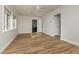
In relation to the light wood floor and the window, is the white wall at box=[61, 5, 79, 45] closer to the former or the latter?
the light wood floor

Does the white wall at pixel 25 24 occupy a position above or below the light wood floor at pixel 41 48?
above

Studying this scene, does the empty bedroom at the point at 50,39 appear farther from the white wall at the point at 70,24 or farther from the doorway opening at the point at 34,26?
the doorway opening at the point at 34,26

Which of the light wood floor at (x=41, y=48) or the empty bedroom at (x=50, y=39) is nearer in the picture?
the light wood floor at (x=41, y=48)

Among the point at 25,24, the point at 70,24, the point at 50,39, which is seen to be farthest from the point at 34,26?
the point at 70,24

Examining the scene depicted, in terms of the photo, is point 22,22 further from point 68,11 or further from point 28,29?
point 68,11

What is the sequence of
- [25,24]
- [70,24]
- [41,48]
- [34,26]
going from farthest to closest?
[34,26], [25,24], [70,24], [41,48]

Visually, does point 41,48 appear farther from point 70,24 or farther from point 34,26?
point 34,26

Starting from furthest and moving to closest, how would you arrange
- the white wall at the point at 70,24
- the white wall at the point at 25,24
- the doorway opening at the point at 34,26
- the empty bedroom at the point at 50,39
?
→ the doorway opening at the point at 34,26 → the white wall at the point at 25,24 → the white wall at the point at 70,24 → the empty bedroom at the point at 50,39

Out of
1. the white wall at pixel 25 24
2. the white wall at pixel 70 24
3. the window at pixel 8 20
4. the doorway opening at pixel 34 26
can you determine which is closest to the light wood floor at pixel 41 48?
the white wall at pixel 70 24

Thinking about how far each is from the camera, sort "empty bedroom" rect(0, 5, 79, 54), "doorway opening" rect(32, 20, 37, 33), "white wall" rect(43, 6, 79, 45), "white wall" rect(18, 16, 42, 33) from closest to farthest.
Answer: "empty bedroom" rect(0, 5, 79, 54), "white wall" rect(43, 6, 79, 45), "white wall" rect(18, 16, 42, 33), "doorway opening" rect(32, 20, 37, 33)

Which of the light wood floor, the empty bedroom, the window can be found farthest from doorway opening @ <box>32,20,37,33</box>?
the light wood floor

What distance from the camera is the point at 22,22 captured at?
12.6 m
